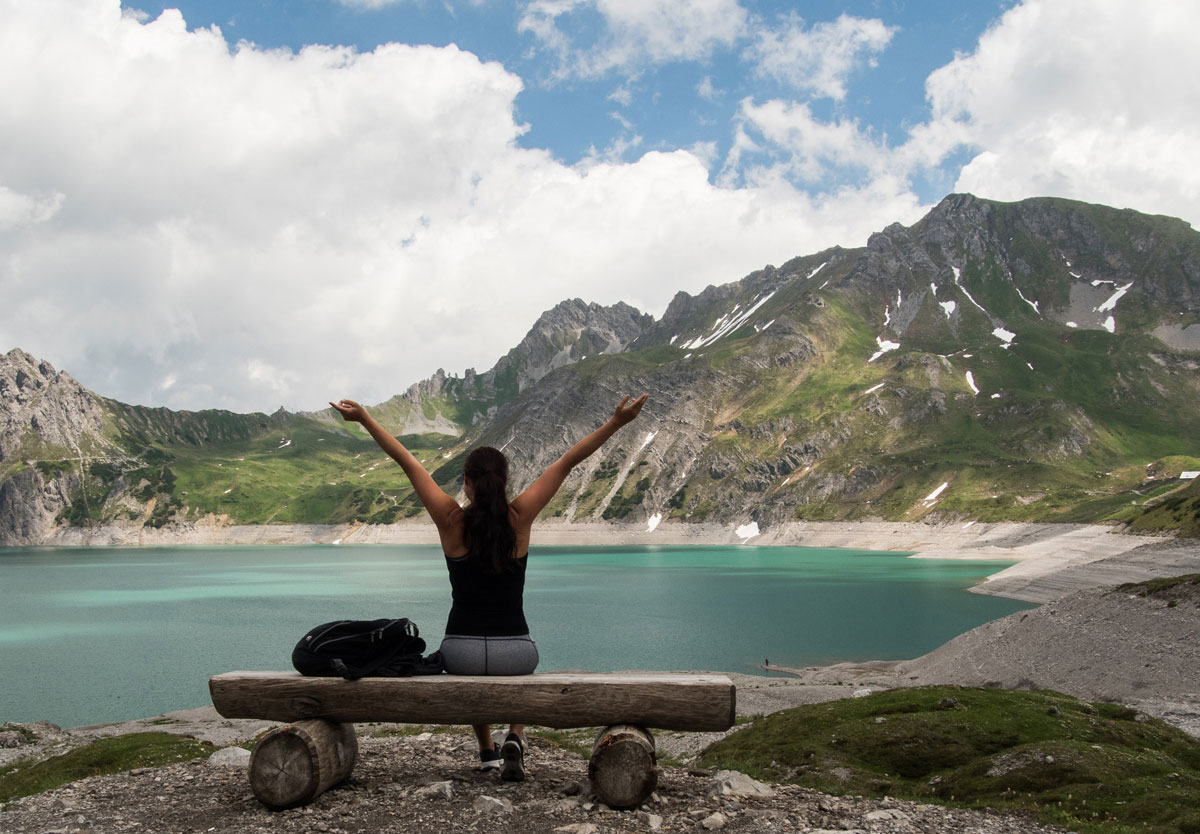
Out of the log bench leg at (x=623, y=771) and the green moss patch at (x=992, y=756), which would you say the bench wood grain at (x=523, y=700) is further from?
the green moss patch at (x=992, y=756)

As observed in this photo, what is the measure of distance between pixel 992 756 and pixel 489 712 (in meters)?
11.0

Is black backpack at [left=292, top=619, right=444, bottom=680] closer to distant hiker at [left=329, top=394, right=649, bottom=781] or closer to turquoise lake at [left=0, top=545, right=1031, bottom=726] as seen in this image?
distant hiker at [left=329, top=394, right=649, bottom=781]

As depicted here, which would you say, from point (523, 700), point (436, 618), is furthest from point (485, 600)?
point (436, 618)

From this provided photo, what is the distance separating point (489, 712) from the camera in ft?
29.8

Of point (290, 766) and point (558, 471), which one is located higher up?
point (558, 471)

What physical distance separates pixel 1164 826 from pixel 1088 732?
8.50m

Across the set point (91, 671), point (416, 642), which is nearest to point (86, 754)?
point (416, 642)

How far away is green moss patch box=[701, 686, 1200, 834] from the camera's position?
437 inches

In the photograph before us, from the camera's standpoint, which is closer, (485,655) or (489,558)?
(489,558)

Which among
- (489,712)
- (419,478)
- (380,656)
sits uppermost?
(419,478)

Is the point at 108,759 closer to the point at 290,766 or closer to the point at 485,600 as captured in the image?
the point at 290,766

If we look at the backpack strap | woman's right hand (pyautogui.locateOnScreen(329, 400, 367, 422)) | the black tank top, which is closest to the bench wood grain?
the backpack strap

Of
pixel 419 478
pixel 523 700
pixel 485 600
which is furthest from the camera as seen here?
pixel 419 478

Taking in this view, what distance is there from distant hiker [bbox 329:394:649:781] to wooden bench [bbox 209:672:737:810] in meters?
0.31
